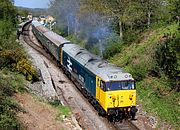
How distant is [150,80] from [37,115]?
30.4 ft

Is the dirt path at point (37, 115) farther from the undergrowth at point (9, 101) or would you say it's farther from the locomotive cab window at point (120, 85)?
the locomotive cab window at point (120, 85)

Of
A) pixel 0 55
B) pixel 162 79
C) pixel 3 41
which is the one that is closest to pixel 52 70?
pixel 3 41

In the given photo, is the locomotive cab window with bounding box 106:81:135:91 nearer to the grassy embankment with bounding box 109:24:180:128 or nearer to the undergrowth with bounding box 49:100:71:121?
the grassy embankment with bounding box 109:24:180:128

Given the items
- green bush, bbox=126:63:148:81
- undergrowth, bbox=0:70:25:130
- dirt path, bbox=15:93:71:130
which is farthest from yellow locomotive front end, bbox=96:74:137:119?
green bush, bbox=126:63:148:81

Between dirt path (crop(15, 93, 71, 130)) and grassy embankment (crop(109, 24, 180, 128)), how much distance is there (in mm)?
5723

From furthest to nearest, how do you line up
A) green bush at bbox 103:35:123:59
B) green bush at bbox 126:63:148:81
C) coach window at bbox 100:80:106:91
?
green bush at bbox 103:35:123:59
green bush at bbox 126:63:148:81
coach window at bbox 100:80:106:91

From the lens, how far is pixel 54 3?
2512 inches

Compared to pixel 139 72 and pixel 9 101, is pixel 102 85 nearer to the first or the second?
pixel 9 101

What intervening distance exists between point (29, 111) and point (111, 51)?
58.3ft

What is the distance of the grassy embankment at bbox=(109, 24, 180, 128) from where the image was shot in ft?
68.9

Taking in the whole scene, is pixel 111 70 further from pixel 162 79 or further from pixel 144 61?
pixel 144 61

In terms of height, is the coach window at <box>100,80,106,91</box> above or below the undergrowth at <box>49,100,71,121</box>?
above

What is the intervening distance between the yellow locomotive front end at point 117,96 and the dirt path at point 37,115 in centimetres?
281

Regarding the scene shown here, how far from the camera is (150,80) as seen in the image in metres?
25.5
